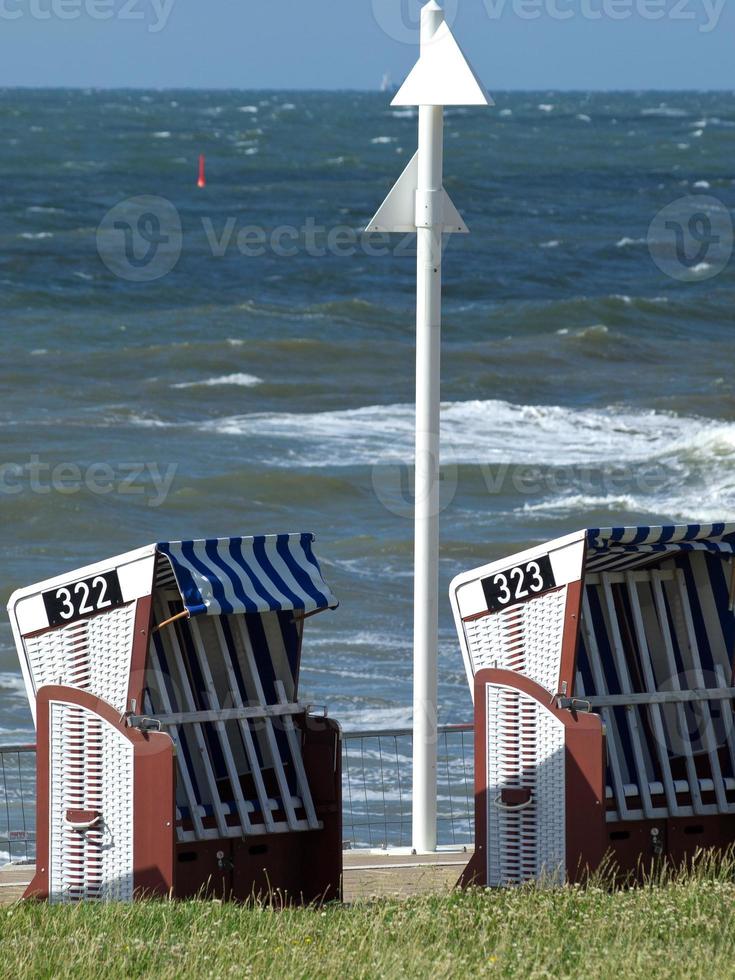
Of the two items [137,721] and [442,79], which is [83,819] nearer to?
[137,721]

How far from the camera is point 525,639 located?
8.66 meters

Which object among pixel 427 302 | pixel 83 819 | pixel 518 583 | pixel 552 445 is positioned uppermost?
pixel 552 445

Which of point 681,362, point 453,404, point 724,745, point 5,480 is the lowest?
point 724,745

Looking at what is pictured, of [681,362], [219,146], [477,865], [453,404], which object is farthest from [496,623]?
[219,146]

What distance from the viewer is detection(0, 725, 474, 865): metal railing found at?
12.4m

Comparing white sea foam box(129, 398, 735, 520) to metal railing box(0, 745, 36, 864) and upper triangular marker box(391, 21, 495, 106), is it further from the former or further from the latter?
upper triangular marker box(391, 21, 495, 106)

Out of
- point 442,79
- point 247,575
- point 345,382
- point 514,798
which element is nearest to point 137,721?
point 247,575

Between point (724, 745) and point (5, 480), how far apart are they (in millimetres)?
19854

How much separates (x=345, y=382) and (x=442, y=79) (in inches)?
1111

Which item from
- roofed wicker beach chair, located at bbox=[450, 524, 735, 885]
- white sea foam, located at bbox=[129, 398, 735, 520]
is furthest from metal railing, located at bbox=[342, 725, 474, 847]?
white sea foam, located at bbox=[129, 398, 735, 520]

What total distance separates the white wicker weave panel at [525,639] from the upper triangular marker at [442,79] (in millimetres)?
3143

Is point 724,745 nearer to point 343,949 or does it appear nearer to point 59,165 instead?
point 343,949

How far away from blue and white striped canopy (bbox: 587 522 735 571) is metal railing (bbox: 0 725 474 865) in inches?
114

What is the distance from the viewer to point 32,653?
28.0 feet
